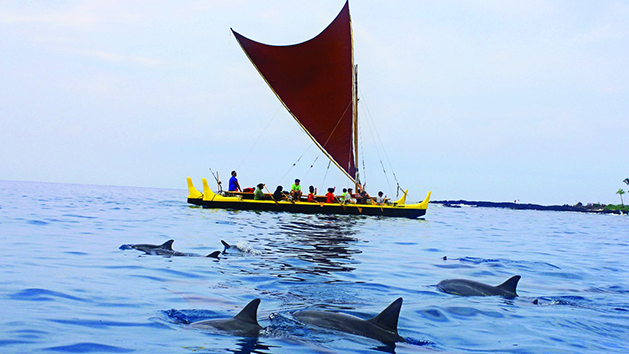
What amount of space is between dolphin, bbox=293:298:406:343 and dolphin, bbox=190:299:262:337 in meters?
0.74

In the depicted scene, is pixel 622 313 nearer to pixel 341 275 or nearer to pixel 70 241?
pixel 341 275

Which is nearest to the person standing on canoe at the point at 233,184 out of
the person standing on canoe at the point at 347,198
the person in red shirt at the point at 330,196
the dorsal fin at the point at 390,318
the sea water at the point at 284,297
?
the person in red shirt at the point at 330,196

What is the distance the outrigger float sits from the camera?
37406mm

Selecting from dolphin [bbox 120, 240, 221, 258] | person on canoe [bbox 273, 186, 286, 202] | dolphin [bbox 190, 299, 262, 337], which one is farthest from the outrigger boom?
dolphin [bbox 190, 299, 262, 337]

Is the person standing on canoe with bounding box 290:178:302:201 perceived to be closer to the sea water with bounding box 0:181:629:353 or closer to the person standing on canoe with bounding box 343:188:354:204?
the person standing on canoe with bounding box 343:188:354:204

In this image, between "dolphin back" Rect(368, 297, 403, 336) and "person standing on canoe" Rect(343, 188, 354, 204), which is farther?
"person standing on canoe" Rect(343, 188, 354, 204)

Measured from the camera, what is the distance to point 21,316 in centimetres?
644

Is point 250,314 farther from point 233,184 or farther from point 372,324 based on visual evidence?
point 233,184

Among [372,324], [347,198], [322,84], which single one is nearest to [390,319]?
[372,324]

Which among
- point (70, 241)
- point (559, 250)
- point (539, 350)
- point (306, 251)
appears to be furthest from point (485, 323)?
point (559, 250)

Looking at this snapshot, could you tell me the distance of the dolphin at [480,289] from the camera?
362 inches

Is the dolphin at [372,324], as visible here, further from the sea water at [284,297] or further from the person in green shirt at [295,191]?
the person in green shirt at [295,191]

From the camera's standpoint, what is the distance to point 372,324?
252 inches

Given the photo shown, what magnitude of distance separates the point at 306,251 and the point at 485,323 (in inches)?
295
